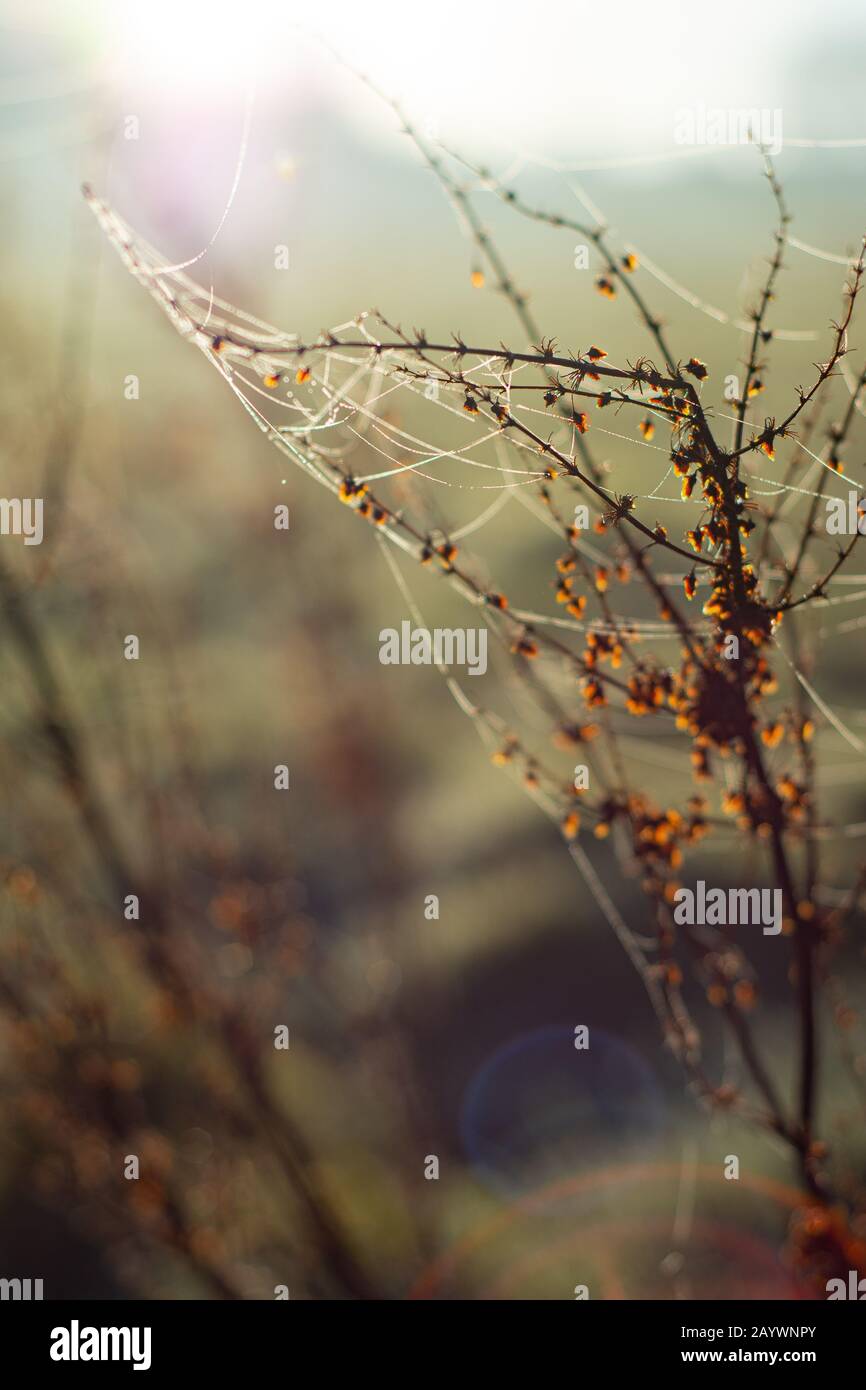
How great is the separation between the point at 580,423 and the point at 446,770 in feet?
24.8

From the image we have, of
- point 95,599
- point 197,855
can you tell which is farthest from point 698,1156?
point 95,599

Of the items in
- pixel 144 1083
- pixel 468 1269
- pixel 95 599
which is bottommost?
pixel 468 1269

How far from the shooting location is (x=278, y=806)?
532 centimetres

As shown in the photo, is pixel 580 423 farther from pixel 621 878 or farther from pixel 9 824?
pixel 621 878

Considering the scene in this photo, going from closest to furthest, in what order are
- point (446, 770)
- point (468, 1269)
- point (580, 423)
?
point (580, 423)
point (468, 1269)
point (446, 770)

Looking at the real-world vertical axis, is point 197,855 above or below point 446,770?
below

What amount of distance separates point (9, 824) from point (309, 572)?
2110 millimetres

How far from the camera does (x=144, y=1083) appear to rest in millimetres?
7309

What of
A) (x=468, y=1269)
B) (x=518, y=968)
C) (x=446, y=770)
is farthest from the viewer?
(x=446, y=770)

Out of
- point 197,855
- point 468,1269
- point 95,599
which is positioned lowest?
point 468,1269
